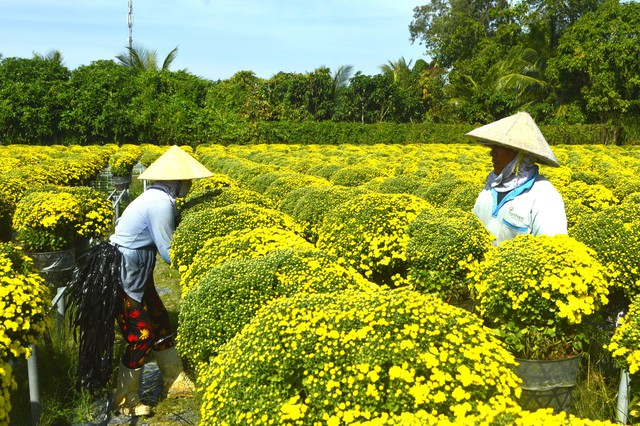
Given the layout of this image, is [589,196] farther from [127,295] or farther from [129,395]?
[129,395]

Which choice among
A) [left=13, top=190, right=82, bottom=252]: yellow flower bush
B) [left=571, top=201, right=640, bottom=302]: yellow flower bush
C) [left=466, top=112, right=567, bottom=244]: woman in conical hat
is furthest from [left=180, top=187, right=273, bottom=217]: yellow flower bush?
[left=571, top=201, right=640, bottom=302]: yellow flower bush

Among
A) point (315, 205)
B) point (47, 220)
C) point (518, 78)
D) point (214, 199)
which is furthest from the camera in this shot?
point (518, 78)

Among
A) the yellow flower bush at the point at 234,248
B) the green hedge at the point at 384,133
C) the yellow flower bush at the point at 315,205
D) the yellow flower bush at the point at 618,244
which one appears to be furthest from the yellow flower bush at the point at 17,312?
the green hedge at the point at 384,133

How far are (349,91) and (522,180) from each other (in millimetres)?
39260

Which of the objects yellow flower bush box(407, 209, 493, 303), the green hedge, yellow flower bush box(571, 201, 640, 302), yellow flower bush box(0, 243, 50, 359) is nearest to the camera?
yellow flower bush box(0, 243, 50, 359)

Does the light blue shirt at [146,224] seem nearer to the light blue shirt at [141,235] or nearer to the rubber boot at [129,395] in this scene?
the light blue shirt at [141,235]

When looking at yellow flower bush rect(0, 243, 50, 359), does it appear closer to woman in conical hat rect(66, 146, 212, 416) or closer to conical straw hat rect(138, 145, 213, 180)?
woman in conical hat rect(66, 146, 212, 416)

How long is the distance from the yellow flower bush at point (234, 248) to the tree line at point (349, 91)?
27.3 metres

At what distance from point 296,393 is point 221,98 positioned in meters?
35.4

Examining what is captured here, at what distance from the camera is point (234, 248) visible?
4.36m

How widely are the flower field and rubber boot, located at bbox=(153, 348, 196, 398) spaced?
701 millimetres

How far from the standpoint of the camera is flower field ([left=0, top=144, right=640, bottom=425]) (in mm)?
2359

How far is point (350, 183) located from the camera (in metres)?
11.0

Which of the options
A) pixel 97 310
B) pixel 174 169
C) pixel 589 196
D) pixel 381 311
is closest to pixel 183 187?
pixel 174 169
